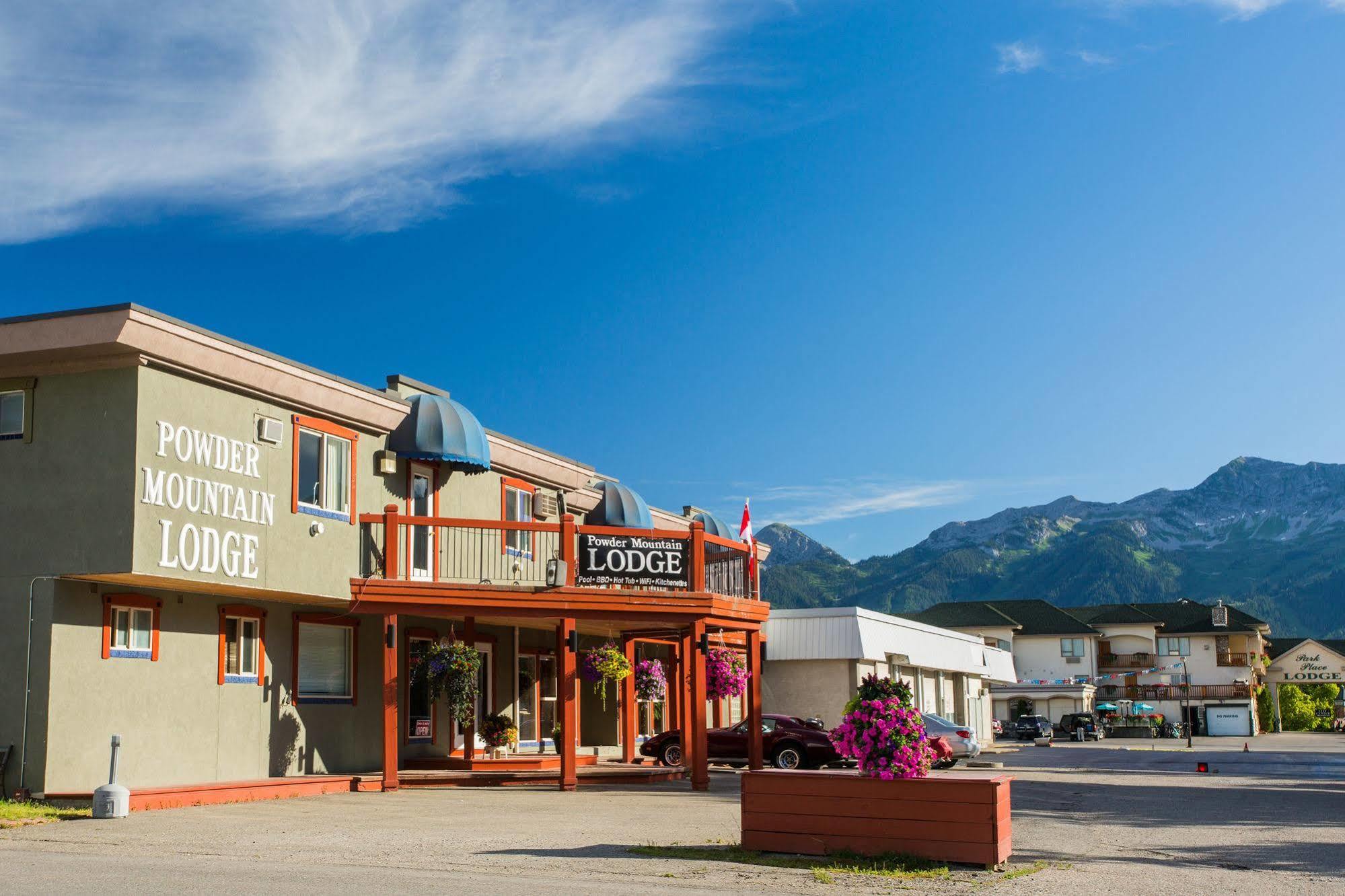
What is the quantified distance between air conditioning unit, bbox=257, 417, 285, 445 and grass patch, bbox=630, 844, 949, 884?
1072 centimetres

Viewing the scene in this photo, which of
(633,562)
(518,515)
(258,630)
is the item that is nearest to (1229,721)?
(518,515)

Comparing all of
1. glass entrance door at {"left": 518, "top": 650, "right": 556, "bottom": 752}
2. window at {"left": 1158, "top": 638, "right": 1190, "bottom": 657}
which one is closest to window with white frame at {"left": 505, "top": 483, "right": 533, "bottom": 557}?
glass entrance door at {"left": 518, "top": 650, "right": 556, "bottom": 752}

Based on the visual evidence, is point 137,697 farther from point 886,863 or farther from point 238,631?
point 886,863

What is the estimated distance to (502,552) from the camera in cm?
2739

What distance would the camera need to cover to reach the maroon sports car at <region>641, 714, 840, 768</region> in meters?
30.0

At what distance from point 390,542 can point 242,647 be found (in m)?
3.02

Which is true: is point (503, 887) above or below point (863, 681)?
below

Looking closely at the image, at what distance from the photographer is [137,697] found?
67.3 feet

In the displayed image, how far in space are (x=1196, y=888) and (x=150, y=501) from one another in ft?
48.4

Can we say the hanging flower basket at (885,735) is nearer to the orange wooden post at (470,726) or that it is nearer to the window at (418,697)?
the orange wooden post at (470,726)

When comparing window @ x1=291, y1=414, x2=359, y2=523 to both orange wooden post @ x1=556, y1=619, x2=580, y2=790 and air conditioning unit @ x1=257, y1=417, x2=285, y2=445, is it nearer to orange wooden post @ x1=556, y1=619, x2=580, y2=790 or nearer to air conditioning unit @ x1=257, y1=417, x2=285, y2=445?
air conditioning unit @ x1=257, y1=417, x2=285, y2=445

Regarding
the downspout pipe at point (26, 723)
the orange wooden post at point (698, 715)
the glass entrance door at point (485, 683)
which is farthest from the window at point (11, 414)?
the orange wooden post at point (698, 715)

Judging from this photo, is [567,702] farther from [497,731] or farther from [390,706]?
[497,731]

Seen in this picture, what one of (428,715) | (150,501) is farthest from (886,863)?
(428,715)
